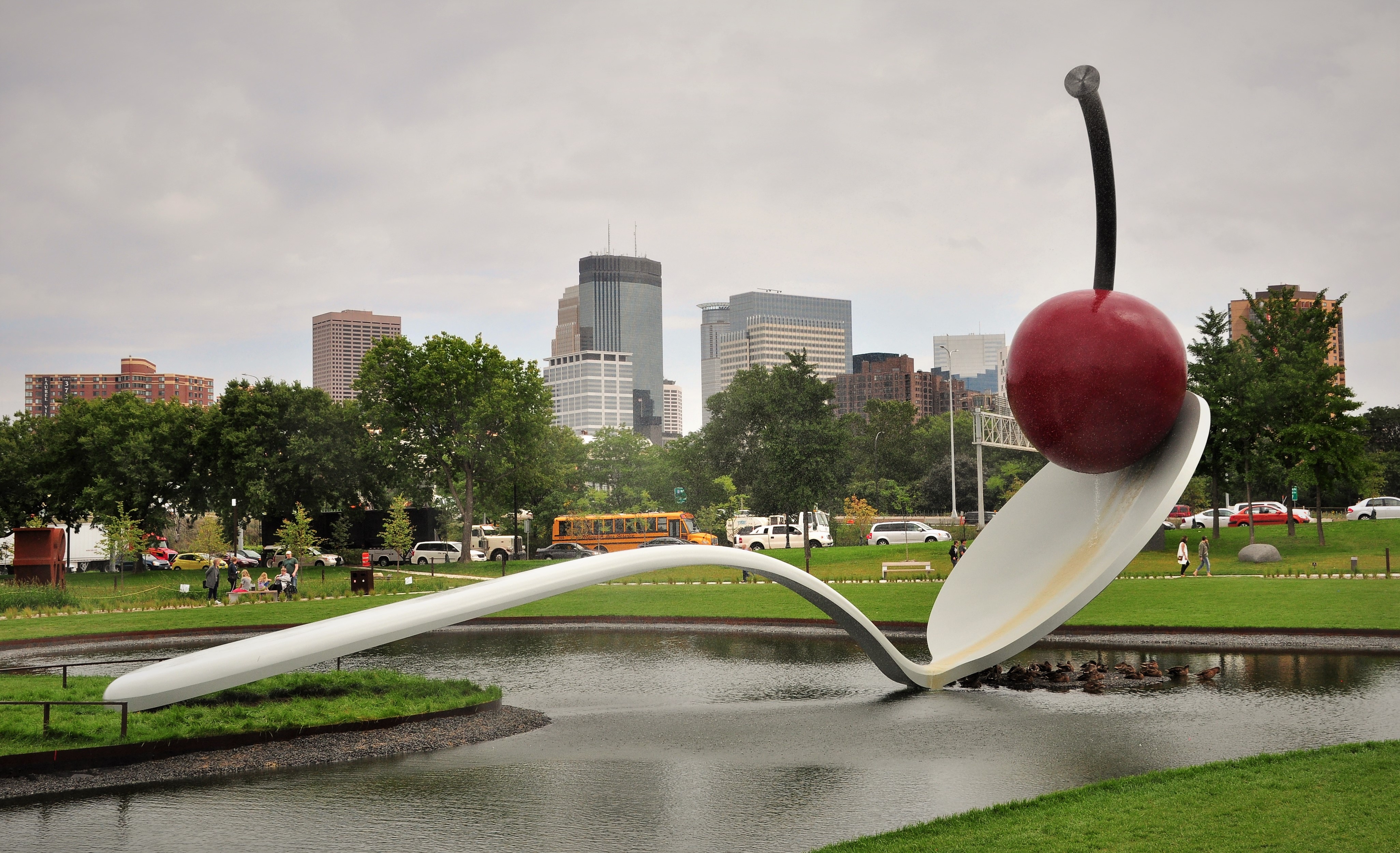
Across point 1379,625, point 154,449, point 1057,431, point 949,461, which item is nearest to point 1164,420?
point 1057,431

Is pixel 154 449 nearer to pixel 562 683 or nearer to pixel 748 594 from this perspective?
pixel 748 594

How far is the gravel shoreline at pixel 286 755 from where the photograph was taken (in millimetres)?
10461

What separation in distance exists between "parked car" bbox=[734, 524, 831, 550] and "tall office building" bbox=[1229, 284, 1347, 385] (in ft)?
70.7

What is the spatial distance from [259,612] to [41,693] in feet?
44.9

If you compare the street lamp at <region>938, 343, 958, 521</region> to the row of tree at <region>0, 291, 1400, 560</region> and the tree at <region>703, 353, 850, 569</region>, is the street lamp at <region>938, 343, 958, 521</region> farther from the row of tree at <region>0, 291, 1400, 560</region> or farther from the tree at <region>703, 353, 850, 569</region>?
the row of tree at <region>0, 291, 1400, 560</region>

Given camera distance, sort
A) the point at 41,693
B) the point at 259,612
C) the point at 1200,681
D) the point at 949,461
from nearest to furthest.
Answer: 1. the point at 41,693
2. the point at 1200,681
3. the point at 259,612
4. the point at 949,461

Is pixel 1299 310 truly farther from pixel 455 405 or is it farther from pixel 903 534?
pixel 455 405

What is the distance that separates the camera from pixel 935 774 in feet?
34.1

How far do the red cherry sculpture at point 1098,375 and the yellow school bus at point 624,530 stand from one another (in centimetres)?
3202

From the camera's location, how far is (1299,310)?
4144cm

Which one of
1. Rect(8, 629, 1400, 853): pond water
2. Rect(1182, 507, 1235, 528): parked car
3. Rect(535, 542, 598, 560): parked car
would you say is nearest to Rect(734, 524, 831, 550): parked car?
Rect(535, 542, 598, 560): parked car

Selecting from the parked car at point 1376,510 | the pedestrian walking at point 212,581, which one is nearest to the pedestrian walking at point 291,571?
the pedestrian walking at point 212,581

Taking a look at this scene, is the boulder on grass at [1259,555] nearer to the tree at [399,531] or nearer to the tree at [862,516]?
the tree at [862,516]

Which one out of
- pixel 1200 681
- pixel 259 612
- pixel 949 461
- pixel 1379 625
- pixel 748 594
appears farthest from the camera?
pixel 949 461
